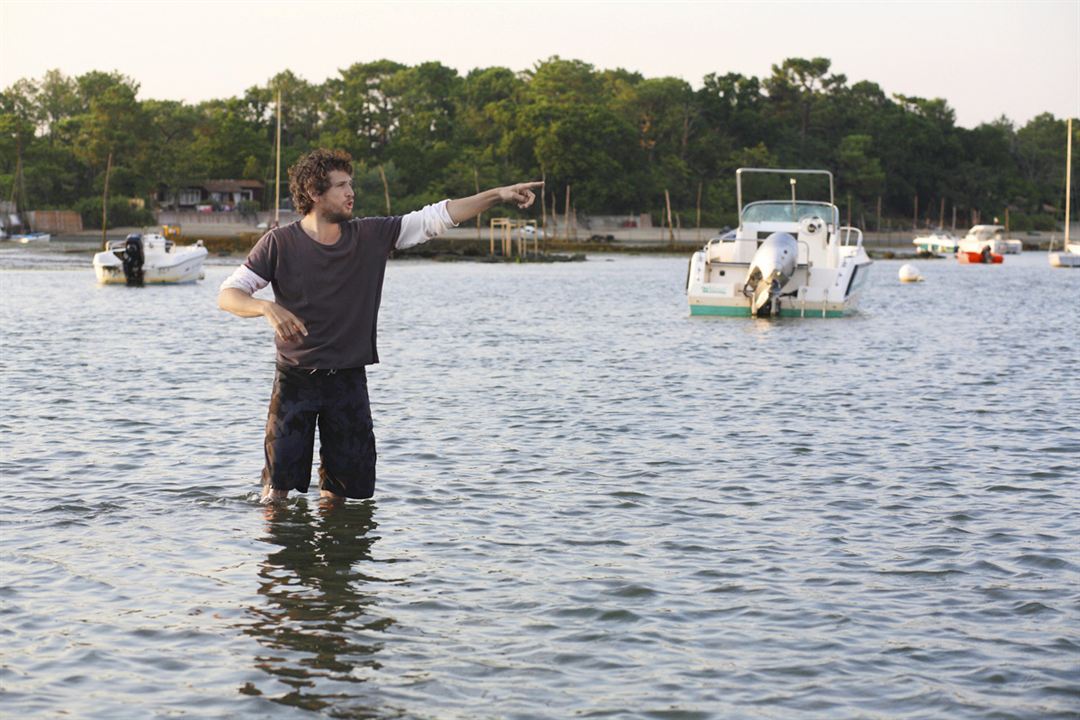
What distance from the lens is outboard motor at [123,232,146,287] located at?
4806 centimetres

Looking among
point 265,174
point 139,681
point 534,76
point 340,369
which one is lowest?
point 139,681

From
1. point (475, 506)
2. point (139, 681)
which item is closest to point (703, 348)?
point (475, 506)

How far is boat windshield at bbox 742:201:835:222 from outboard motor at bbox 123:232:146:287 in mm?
24801

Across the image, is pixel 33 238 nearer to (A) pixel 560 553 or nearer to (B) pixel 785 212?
(B) pixel 785 212

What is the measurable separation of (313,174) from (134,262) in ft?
139

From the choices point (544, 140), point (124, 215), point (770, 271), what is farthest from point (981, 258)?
point (770, 271)

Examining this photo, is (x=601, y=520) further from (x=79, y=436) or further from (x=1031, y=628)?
(x=79, y=436)

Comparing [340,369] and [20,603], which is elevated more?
[340,369]

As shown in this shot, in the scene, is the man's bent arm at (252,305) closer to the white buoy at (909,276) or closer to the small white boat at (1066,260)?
the white buoy at (909,276)

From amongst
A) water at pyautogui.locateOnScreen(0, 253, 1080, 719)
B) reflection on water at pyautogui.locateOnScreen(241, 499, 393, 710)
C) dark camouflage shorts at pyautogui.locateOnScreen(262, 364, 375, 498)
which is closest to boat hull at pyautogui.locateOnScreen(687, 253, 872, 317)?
water at pyautogui.locateOnScreen(0, 253, 1080, 719)

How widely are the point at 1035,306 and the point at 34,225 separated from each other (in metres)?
93.5

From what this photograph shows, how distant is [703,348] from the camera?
2473 cm

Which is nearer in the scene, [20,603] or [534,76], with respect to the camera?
[20,603]

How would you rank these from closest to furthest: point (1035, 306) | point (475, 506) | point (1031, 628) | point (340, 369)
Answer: point (1031, 628) < point (340, 369) < point (475, 506) < point (1035, 306)
